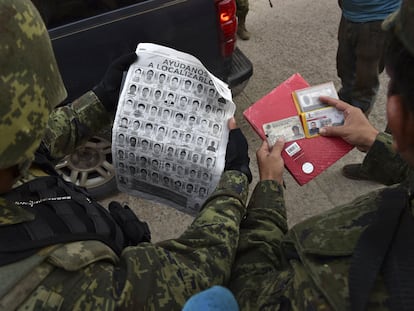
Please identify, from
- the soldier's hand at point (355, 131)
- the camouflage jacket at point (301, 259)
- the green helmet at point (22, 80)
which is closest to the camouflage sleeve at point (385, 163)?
the camouflage jacket at point (301, 259)

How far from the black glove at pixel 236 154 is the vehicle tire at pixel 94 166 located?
4.41 feet

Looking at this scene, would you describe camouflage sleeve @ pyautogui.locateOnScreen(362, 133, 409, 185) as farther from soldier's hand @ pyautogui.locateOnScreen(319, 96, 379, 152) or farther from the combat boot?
the combat boot

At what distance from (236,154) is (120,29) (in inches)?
42.8

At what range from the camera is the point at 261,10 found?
4.55m

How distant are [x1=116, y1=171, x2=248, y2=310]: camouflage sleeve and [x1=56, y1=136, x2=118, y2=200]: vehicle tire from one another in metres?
1.53

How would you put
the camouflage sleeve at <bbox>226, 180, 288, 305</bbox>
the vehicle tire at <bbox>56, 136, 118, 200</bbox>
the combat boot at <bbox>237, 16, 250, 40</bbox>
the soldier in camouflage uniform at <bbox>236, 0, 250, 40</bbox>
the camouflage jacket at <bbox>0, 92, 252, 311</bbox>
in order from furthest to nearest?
the combat boot at <bbox>237, 16, 250, 40</bbox>
the soldier in camouflage uniform at <bbox>236, 0, 250, 40</bbox>
the vehicle tire at <bbox>56, 136, 118, 200</bbox>
the camouflage sleeve at <bbox>226, 180, 288, 305</bbox>
the camouflage jacket at <bbox>0, 92, 252, 311</bbox>

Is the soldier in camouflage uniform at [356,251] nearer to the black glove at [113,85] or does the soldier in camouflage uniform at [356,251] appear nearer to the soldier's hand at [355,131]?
the soldier's hand at [355,131]

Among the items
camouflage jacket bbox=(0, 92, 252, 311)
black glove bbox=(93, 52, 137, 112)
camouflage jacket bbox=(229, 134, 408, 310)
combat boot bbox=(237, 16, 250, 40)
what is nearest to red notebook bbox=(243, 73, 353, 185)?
camouflage jacket bbox=(229, 134, 408, 310)

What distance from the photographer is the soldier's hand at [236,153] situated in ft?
5.76

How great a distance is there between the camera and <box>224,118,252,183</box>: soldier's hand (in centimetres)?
175

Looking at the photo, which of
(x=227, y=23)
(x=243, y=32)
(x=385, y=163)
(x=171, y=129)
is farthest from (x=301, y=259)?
(x=243, y=32)

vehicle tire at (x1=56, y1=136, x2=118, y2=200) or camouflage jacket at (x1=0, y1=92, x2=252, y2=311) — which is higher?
camouflage jacket at (x1=0, y1=92, x2=252, y2=311)

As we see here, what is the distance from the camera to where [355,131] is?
1804 millimetres

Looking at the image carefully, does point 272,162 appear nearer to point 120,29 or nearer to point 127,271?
point 127,271
